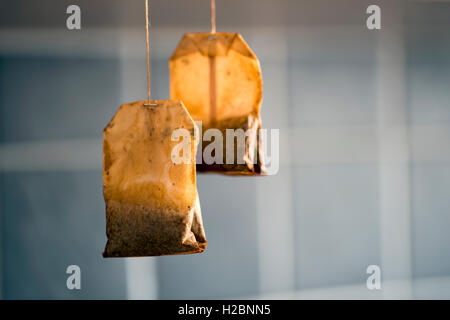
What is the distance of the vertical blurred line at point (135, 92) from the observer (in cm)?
288

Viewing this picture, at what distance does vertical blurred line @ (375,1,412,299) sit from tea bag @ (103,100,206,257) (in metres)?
2.27

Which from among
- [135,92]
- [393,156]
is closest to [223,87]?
[135,92]

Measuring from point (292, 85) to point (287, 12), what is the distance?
1.37ft

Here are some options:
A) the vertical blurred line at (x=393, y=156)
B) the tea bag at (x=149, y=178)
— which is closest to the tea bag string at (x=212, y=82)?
the tea bag at (x=149, y=178)

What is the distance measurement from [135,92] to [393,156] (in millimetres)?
1540

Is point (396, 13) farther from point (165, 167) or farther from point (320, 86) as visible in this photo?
point (165, 167)

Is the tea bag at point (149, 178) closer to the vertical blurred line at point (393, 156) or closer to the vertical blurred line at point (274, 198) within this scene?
the vertical blurred line at point (274, 198)

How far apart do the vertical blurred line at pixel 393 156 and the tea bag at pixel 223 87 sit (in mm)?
2035

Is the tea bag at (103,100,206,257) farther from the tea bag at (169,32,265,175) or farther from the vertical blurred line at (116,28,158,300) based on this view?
the vertical blurred line at (116,28,158,300)

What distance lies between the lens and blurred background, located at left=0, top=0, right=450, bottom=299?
111 inches

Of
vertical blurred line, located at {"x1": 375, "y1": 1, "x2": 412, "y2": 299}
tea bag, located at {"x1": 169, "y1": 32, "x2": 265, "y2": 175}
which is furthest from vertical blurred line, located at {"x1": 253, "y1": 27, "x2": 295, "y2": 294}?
tea bag, located at {"x1": 169, "y1": 32, "x2": 265, "y2": 175}

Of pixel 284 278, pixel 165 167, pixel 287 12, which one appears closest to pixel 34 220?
pixel 284 278

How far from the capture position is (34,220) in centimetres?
283

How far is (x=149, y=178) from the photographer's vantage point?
1063 mm
